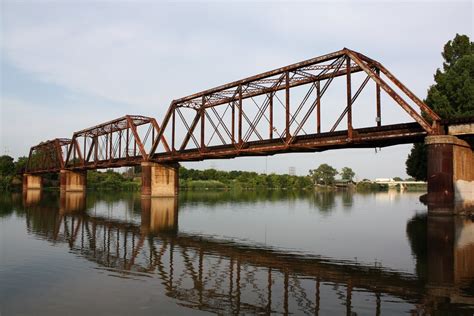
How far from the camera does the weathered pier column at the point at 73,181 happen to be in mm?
100938

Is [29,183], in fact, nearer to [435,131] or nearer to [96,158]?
[96,158]

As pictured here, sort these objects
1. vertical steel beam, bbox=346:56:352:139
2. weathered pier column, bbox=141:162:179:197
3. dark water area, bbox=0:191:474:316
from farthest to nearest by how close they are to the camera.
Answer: weathered pier column, bbox=141:162:179:197, vertical steel beam, bbox=346:56:352:139, dark water area, bbox=0:191:474:316

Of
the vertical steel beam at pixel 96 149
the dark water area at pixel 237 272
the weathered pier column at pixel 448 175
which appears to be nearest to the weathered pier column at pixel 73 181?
the vertical steel beam at pixel 96 149

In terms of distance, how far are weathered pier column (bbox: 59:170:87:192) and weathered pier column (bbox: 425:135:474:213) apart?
89.3 metres

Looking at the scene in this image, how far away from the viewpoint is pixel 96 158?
89062 millimetres

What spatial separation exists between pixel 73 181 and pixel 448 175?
305 feet

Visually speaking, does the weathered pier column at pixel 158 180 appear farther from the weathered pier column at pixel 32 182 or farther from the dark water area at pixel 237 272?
the weathered pier column at pixel 32 182

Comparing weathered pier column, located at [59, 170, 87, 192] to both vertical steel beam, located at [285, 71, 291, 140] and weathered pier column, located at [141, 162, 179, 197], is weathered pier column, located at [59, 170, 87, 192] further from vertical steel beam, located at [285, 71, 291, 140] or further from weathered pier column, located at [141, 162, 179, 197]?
vertical steel beam, located at [285, 71, 291, 140]

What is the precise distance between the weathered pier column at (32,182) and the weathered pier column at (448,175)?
407ft

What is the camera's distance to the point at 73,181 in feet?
337

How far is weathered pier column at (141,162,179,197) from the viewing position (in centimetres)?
6341

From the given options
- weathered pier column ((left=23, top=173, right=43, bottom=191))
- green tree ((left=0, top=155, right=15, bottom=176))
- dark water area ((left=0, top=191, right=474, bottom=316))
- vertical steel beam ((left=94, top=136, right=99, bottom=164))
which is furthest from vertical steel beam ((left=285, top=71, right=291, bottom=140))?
green tree ((left=0, top=155, right=15, bottom=176))

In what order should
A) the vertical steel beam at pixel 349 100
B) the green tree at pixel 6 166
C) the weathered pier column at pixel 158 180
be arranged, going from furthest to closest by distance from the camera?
the green tree at pixel 6 166 < the weathered pier column at pixel 158 180 < the vertical steel beam at pixel 349 100

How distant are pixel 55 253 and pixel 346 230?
59.0ft
